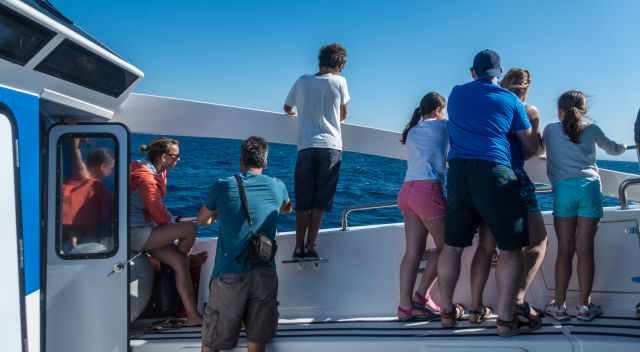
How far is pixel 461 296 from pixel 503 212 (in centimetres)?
131

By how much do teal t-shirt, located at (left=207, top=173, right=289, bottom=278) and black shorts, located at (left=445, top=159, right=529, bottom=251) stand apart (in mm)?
1145

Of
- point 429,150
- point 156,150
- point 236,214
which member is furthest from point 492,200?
point 156,150

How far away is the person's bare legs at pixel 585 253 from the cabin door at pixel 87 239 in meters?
2.86

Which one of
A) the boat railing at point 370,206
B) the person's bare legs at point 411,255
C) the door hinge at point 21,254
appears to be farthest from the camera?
the boat railing at point 370,206

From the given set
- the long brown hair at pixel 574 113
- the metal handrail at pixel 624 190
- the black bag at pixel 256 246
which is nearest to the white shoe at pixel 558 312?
the metal handrail at pixel 624 190

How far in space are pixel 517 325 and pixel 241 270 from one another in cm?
168

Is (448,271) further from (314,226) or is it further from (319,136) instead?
(319,136)

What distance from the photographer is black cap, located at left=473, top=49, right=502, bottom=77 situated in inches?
132

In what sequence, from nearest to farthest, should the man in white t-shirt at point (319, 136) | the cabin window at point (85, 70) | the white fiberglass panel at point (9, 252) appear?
the white fiberglass panel at point (9, 252) → the cabin window at point (85, 70) → the man in white t-shirt at point (319, 136)

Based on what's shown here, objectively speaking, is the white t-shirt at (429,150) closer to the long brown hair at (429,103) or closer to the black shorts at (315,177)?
the long brown hair at (429,103)

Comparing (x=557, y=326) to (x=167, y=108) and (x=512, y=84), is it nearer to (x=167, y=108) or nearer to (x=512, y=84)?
(x=512, y=84)

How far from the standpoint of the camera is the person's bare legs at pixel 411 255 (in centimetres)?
387

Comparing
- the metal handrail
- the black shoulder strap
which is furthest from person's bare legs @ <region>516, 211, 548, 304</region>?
the black shoulder strap

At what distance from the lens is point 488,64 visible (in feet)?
11.0
